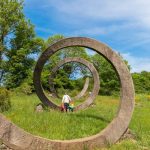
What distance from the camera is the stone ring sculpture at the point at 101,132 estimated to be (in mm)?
8547

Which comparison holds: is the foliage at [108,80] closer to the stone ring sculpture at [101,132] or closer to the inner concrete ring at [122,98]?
the stone ring sculpture at [101,132]

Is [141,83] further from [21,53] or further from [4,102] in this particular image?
[4,102]

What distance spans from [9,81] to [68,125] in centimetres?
3232

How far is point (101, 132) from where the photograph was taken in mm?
10234

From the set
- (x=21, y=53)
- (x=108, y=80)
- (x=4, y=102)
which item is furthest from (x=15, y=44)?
(x=4, y=102)

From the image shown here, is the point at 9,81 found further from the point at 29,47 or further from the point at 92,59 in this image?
the point at 92,59

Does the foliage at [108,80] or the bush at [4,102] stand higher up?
the foliage at [108,80]

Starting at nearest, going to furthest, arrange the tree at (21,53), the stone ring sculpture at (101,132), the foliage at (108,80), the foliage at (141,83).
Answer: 1. the stone ring sculpture at (101,132)
2. the tree at (21,53)
3. the foliage at (108,80)
4. the foliage at (141,83)

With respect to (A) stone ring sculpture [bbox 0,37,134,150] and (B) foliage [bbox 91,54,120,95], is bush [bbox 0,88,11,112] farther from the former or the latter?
(B) foliage [bbox 91,54,120,95]

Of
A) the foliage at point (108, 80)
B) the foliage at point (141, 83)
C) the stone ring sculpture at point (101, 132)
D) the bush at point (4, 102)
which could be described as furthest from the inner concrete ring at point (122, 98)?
the foliage at point (141, 83)

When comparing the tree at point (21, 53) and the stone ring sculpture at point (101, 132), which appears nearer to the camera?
the stone ring sculpture at point (101, 132)

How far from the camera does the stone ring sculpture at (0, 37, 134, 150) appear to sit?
8547 mm

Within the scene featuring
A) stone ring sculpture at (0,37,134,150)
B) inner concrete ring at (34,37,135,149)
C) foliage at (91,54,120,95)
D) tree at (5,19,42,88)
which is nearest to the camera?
stone ring sculpture at (0,37,134,150)

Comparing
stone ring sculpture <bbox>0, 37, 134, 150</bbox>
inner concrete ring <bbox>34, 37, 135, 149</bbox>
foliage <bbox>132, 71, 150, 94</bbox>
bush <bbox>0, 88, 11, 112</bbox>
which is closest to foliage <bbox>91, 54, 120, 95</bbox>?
foliage <bbox>132, 71, 150, 94</bbox>
